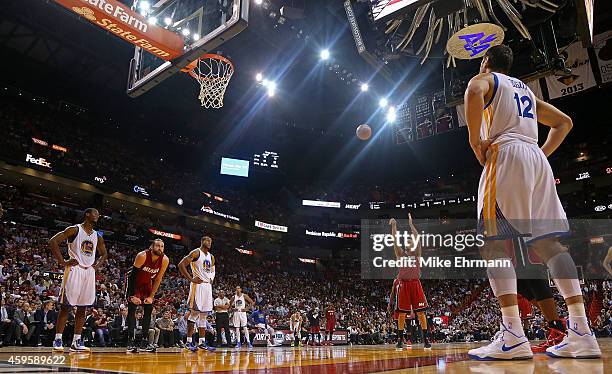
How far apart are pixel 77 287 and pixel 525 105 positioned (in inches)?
211

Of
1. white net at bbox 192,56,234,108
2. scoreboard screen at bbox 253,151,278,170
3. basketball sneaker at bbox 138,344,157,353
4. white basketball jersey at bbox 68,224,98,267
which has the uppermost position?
scoreboard screen at bbox 253,151,278,170

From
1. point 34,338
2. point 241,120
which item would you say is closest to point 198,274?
point 34,338

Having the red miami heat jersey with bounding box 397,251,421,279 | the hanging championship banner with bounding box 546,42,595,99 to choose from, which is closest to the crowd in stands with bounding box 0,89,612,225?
the hanging championship banner with bounding box 546,42,595,99

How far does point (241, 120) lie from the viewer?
1014 inches

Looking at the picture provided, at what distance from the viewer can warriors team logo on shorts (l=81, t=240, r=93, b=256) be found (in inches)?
230

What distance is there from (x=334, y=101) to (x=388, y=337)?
12.3 metres

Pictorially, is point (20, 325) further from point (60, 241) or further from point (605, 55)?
point (605, 55)

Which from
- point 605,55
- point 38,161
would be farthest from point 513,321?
point 38,161

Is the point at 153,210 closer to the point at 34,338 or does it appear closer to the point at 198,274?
the point at 34,338

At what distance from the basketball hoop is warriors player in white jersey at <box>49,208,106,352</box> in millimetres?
4486

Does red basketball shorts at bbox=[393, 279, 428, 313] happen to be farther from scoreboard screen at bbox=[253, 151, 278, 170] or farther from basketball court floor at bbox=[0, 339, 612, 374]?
scoreboard screen at bbox=[253, 151, 278, 170]

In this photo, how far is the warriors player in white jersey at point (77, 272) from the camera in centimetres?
557

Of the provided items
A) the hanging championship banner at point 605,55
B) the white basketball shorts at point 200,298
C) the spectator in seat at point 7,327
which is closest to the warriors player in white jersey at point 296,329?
the white basketball shorts at point 200,298

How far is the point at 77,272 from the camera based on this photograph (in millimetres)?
5734
